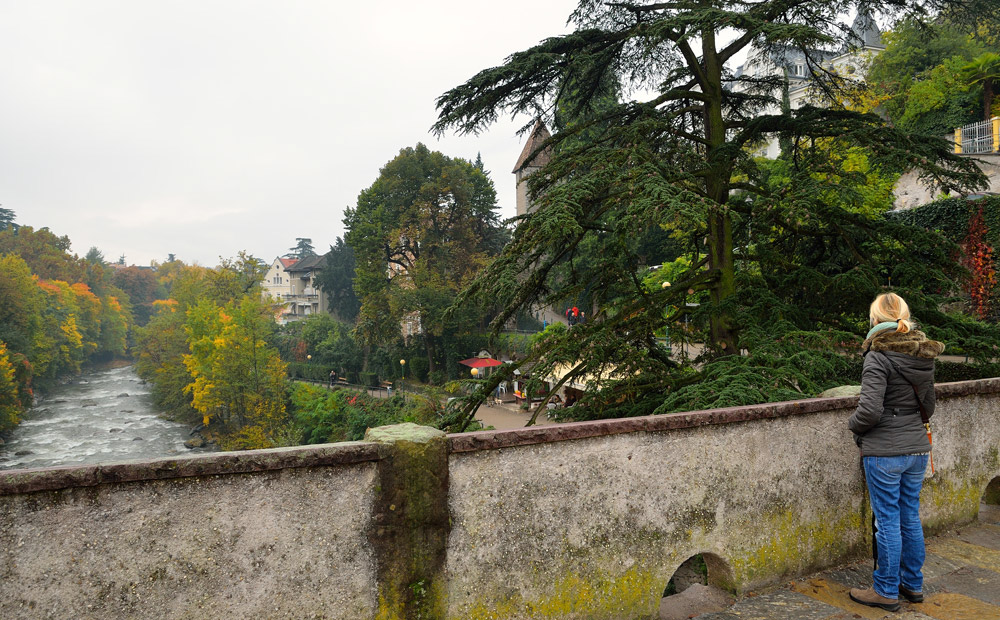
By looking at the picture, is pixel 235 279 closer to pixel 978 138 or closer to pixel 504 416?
pixel 504 416

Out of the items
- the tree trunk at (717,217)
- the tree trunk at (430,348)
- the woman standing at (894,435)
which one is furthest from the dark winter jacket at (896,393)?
the tree trunk at (430,348)

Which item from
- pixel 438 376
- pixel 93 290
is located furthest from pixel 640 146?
pixel 93 290

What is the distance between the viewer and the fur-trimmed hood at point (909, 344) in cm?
326

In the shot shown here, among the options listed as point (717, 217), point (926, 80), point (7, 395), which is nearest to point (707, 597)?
point (717, 217)

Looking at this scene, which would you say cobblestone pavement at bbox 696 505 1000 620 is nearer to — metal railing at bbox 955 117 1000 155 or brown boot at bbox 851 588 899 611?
brown boot at bbox 851 588 899 611

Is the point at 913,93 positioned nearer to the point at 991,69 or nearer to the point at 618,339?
the point at 991,69

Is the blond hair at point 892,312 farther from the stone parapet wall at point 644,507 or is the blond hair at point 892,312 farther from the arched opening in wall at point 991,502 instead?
the arched opening in wall at point 991,502

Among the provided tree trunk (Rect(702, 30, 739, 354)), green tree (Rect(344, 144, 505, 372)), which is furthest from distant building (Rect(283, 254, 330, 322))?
tree trunk (Rect(702, 30, 739, 354))

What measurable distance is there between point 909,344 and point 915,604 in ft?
4.95

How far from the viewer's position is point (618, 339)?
718cm

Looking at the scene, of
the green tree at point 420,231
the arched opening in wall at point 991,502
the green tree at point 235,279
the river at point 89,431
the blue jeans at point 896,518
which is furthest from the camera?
the green tree at point 235,279

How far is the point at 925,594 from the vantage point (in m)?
3.54

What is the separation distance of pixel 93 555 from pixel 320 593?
3.08 ft

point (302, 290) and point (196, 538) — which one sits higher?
point (302, 290)
